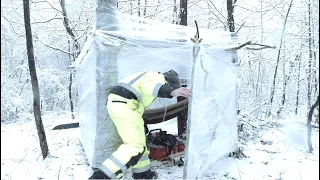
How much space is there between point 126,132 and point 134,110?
0.32 meters

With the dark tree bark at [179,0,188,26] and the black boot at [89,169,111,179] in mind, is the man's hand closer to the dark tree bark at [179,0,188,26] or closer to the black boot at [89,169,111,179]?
the black boot at [89,169,111,179]

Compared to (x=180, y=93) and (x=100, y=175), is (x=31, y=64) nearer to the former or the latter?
(x=100, y=175)

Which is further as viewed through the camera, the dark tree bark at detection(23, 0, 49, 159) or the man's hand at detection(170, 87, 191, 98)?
the dark tree bark at detection(23, 0, 49, 159)

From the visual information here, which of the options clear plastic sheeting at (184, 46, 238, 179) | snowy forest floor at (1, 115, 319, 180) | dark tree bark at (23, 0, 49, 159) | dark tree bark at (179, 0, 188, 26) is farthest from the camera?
dark tree bark at (179, 0, 188, 26)

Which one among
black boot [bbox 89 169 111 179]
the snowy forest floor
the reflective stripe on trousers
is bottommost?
the snowy forest floor

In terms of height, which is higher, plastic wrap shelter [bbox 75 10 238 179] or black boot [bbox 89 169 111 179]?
plastic wrap shelter [bbox 75 10 238 179]

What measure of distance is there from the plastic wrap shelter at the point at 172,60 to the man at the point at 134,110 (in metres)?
0.33

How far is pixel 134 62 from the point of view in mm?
4922

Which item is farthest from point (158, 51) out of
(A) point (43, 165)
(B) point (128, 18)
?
(A) point (43, 165)

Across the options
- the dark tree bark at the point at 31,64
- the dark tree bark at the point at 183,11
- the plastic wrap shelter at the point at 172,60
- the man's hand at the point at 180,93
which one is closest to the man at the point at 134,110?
the man's hand at the point at 180,93

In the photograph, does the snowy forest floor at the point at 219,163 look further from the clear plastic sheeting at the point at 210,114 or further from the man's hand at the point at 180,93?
the man's hand at the point at 180,93

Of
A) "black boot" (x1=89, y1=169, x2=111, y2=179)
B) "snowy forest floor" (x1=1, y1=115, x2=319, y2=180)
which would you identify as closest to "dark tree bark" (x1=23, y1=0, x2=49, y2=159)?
"snowy forest floor" (x1=1, y1=115, x2=319, y2=180)

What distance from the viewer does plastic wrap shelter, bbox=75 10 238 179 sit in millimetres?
3928

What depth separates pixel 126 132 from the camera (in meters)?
3.91
